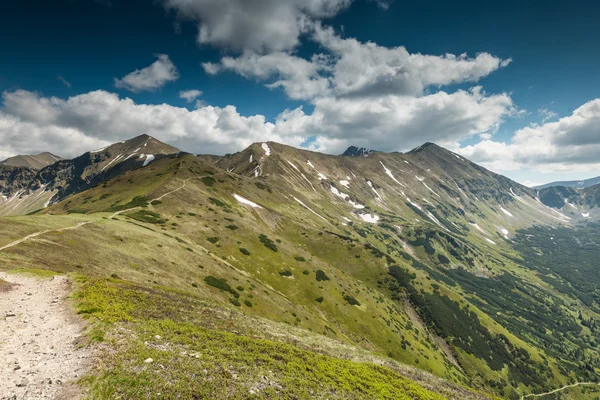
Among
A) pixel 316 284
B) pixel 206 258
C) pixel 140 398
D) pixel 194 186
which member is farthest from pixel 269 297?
pixel 194 186

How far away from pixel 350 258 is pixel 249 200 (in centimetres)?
6190

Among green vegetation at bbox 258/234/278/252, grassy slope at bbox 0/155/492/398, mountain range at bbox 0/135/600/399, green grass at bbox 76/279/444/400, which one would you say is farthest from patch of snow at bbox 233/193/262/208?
green grass at bbox 76/279/444/400

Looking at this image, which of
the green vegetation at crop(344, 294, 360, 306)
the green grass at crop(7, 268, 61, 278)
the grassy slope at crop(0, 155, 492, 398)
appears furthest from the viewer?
the green vegetation at crop(344, 294, 360, 306)

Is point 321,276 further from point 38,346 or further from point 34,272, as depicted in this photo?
point 38,346

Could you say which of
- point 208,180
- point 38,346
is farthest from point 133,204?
point 38,346

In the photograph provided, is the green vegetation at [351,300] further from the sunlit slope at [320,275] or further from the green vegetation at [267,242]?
the green vegetation at [267,242]

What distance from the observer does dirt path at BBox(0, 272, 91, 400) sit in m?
13.8

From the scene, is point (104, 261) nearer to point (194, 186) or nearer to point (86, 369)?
point (86, 369)

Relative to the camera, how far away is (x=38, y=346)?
1752cm

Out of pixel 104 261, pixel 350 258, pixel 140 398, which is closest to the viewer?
pixel 140 398

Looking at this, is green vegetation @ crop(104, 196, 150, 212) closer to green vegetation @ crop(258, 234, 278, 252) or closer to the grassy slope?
the grassy slope

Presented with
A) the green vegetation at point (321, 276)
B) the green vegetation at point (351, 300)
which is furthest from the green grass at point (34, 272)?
the green vegetation at point (351, 300)

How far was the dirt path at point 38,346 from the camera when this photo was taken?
13.8 m

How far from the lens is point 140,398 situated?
13961 mm
